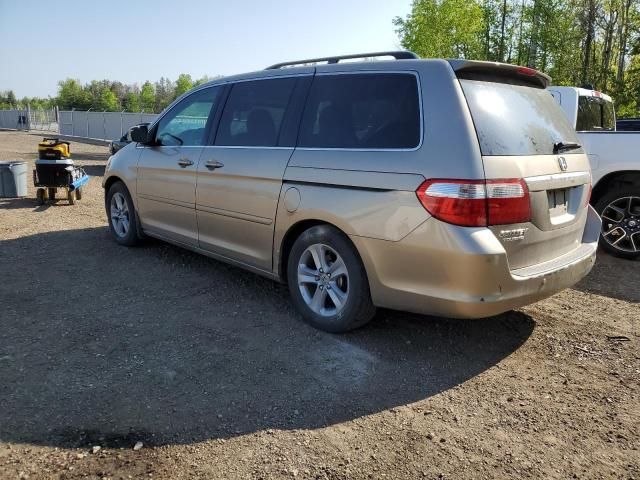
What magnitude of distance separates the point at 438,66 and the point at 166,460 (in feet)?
9.12

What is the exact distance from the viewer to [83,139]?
30297 mm

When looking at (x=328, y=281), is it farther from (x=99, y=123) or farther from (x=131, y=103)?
(x=131, y=103)

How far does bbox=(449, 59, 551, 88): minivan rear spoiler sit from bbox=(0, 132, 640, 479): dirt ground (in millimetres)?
1843

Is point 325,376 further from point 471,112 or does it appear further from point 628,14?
point 628,14

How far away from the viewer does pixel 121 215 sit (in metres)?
6.43

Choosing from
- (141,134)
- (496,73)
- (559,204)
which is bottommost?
(559,204)

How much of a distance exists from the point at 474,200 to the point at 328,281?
130 centimetres

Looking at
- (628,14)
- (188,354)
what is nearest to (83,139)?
(628,14)

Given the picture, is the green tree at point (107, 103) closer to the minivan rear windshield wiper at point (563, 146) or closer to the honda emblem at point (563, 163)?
the minivan rear windshield wiper at point (563, 146)

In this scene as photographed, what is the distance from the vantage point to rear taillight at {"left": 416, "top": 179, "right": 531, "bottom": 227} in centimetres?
314

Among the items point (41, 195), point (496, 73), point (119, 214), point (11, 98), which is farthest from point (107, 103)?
point (496, 73)

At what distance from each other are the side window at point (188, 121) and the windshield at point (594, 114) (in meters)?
4.61

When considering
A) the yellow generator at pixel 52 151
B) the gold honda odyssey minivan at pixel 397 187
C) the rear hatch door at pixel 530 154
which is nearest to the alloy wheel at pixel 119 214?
the gold honda odyssey minivan at pixel 397 187

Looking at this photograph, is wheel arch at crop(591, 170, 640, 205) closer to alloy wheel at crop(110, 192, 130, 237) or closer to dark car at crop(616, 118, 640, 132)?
dark car at crop(616, 118, 640, 132)
